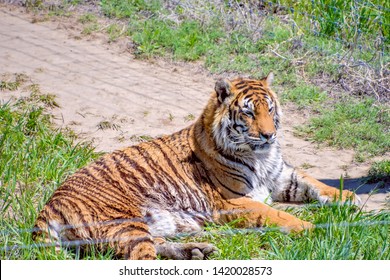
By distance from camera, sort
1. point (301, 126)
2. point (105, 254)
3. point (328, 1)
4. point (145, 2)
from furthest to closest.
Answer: point (145, 2)
point (328, 1)
point (301, 126)
point (105, 254)

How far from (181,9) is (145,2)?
1.82ft

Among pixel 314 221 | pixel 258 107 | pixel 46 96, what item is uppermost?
pixel 258 107

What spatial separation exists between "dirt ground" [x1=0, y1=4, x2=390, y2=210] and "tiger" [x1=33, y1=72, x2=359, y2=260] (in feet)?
2.40

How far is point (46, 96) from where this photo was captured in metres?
7.63

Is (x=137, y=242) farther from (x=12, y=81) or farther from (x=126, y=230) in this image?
(x=12, y=81)

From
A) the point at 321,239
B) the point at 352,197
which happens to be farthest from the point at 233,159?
the point at 321,239

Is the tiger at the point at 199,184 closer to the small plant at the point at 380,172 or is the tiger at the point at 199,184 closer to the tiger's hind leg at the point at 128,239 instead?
the tiger's hind leg at the point at 128,239

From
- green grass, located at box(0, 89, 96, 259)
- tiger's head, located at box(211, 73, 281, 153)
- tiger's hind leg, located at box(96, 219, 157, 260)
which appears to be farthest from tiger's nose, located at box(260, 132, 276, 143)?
green grass, located at box(0, 89, 96, 259)

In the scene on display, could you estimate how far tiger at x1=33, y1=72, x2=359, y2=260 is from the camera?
5.10 m

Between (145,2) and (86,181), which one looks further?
(145,2)

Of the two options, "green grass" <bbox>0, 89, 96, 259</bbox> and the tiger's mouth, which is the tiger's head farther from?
"green grass" <bbox>0, 89, 96, 259</bbox>

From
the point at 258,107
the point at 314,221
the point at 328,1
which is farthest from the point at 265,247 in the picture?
the point at 328,1

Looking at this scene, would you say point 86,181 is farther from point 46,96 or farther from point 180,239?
point 46,96

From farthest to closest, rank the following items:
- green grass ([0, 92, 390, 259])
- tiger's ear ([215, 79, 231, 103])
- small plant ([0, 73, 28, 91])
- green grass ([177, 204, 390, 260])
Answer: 1. small plant ([0, 73, 28, 91])
2. tiger's ear ([215, 79, 231, 103])
3. green grass ([0, 92, 390, 259])
4. green grass ([177, 204, 390, 260])
